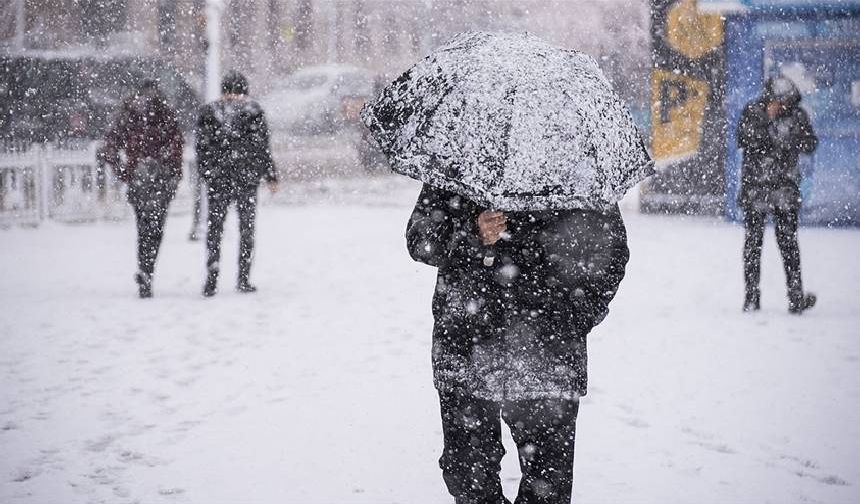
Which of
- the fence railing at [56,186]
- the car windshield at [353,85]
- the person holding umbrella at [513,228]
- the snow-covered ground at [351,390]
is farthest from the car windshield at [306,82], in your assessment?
the person holding umbrella at [513,228]

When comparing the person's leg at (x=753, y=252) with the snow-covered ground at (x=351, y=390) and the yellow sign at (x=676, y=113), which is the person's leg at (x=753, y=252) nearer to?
the snow-covered ground at (x=351, y=390)

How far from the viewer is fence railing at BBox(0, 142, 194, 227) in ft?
42.4

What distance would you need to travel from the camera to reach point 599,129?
2.83 meters

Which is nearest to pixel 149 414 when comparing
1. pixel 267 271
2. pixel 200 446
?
pixel 200 446

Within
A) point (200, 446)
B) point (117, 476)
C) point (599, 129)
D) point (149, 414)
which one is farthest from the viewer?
point (149, 414)

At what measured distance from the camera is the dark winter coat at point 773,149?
289 inches

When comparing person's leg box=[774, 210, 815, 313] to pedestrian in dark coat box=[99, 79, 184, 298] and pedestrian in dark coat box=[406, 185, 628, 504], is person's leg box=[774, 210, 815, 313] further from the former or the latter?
pedestrian in dark coat box=[99, 79, 184, 298]

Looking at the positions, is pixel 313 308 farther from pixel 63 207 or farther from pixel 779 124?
pixel 63 207

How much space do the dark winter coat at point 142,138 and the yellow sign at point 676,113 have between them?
26.1 feet

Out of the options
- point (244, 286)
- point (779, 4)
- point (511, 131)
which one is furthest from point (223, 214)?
point (779, 4)

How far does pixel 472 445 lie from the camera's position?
296 cm

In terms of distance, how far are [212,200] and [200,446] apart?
12.7ft

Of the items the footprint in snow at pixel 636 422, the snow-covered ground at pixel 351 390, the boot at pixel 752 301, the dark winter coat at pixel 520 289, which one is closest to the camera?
the dark winter coat at pixel 520 289

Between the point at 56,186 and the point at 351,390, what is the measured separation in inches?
368
